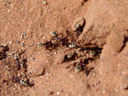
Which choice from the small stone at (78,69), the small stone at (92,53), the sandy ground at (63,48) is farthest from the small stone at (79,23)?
the small stone at (78,69)

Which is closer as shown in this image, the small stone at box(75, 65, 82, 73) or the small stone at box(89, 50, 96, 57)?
the small stone at box(75, 65, 82, 73)

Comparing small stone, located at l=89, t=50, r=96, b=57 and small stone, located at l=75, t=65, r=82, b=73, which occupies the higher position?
small stone, located at l=89, t=50, r=96, b=57

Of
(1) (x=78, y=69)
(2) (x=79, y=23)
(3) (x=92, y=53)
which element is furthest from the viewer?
(2) (x=79, y=23)

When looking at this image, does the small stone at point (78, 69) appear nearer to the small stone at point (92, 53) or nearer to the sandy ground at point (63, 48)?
the sandy ground at point (63, 48)

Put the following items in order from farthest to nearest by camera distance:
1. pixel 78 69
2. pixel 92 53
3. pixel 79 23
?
1. pixel 79 23
2. pixel 92 53
3. pixel 78 69

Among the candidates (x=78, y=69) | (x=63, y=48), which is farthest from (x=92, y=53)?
(x=63, y=48)

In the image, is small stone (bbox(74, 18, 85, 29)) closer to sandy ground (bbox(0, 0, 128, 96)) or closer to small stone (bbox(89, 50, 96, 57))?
sandy ground (bbox(0, 0, 128, 96))

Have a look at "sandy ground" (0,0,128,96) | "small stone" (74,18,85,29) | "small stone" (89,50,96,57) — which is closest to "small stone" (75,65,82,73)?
"sandy ground" (0,0,128,96)

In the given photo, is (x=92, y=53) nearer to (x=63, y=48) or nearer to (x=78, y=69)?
(x=78, y=69)
